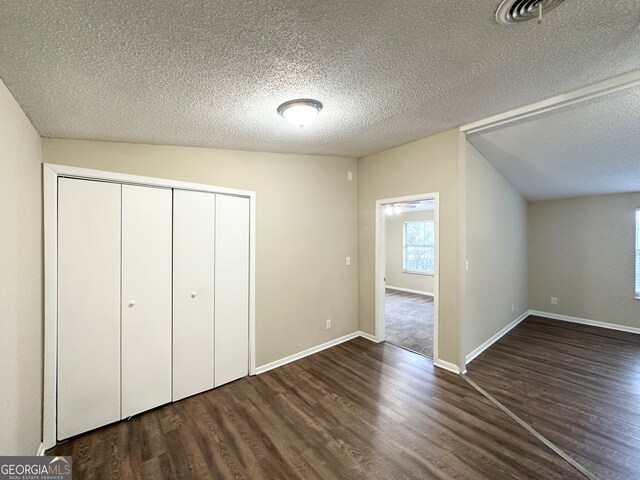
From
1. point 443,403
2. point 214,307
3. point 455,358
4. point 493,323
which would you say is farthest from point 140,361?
point 493,323

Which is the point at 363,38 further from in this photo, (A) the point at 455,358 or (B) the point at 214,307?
(A) the point at 455,358

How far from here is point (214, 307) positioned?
2.85 m

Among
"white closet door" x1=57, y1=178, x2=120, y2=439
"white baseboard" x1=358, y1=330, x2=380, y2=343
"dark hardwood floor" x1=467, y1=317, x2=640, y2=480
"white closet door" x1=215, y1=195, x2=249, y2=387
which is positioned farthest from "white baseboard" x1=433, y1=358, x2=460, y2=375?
"white closet door" x1=57, y1=178, x2=120, y2=439

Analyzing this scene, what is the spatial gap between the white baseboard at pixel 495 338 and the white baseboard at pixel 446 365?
0.28 m

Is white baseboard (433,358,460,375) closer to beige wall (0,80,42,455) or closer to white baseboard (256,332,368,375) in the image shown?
white baseboard (256,332,368,375)

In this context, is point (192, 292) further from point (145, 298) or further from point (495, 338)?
point (495, 338)

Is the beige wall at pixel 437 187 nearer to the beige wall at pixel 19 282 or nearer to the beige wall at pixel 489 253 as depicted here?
the beige wall at pixel 489 253

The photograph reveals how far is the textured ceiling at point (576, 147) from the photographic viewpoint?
2418 millimetres

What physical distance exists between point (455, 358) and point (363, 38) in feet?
10.4

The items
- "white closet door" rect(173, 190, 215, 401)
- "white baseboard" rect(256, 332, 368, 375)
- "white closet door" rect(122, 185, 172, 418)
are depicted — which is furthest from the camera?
"white baseboard" rect(256, 332, 368, 375)

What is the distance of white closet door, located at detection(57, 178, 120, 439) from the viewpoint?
210 cm

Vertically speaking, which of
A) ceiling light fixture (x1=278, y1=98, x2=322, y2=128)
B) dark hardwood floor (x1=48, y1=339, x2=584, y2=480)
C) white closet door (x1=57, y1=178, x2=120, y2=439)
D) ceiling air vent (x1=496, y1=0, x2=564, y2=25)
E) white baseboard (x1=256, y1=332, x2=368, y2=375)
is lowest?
dark hardwood floor (x1=48, y1=339, x2=584, y2=480)

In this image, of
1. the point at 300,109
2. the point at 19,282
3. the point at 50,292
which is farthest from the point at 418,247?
the point at 19,282

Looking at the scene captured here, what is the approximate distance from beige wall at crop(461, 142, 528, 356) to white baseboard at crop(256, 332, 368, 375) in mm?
1580
